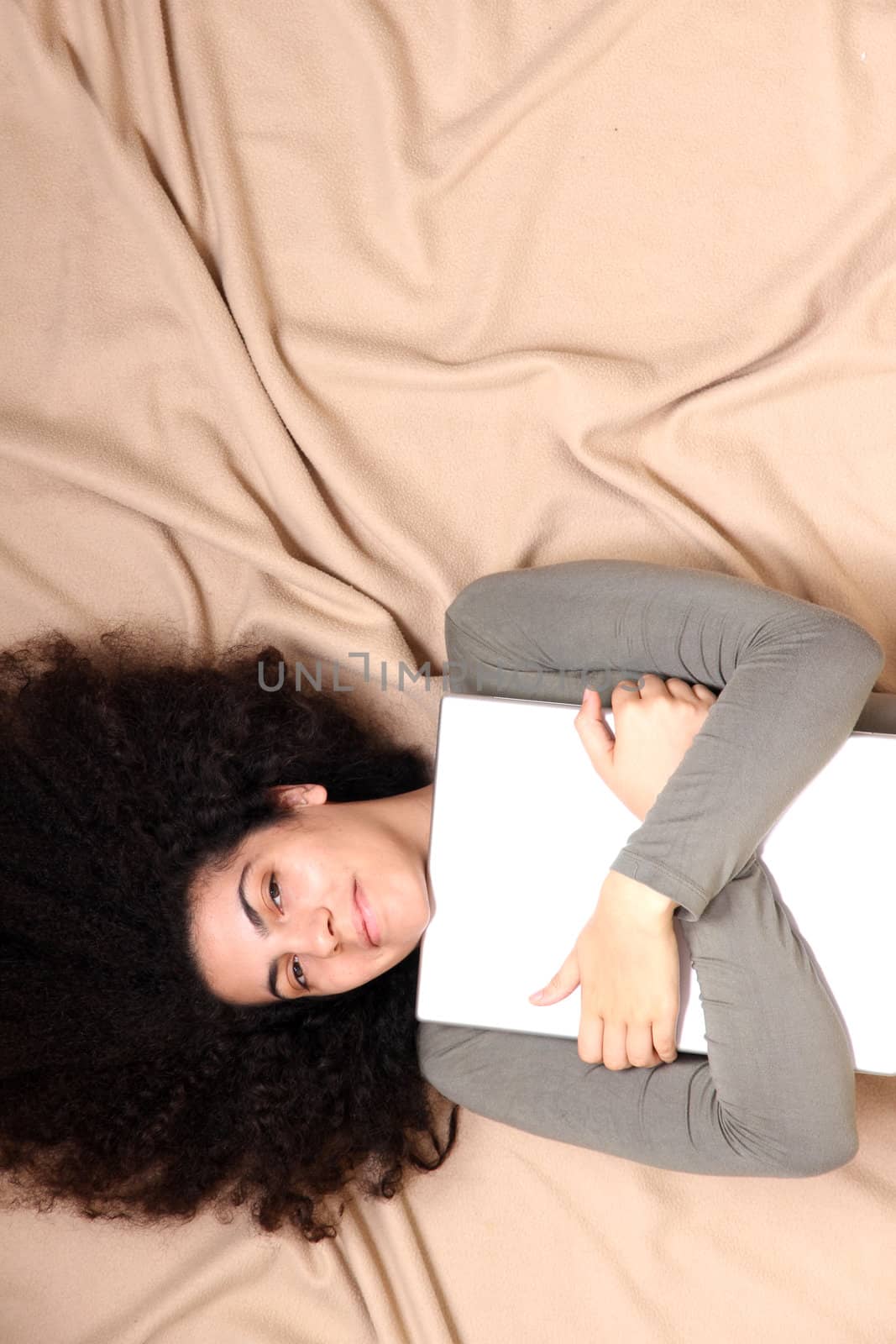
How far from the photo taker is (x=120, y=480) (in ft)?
4.18

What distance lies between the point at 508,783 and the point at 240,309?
25.6 inches

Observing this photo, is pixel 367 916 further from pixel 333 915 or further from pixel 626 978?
pixel 626 978

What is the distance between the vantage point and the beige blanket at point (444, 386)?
1.19 meters

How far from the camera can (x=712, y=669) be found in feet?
3.35

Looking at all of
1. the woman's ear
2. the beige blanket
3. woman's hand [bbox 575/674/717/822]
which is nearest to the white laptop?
woman's hand [bbox 575/674/717/822]

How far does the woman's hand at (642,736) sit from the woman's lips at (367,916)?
250 millimetres

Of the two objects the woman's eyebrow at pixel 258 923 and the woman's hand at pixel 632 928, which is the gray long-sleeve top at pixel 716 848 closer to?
the woman's hand at pixel 632 928

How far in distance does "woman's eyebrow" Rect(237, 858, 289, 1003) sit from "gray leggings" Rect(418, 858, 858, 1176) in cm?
33

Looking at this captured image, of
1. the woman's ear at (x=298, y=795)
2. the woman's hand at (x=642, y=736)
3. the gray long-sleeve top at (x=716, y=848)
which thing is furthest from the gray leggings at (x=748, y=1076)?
the woman's ear at (x=298, y=795)

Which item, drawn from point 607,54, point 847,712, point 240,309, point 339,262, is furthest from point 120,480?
point 847,712

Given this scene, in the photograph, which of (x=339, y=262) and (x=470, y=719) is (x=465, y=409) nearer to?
(x=339, y=262)

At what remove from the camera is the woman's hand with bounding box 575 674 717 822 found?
3.24 ft

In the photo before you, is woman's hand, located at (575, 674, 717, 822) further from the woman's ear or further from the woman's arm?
the woman's ear

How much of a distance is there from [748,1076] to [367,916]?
37cm
